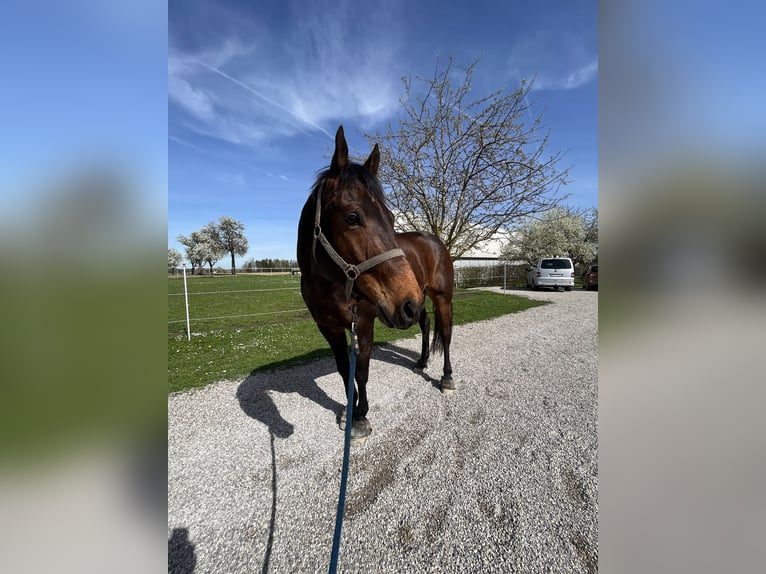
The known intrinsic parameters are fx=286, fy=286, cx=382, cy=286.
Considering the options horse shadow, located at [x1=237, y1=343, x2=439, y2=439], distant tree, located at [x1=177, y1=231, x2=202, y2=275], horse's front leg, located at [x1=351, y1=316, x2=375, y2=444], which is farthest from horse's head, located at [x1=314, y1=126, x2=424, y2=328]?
distant tree, located at [x1=177, y1=231, x2=202, y2=275]

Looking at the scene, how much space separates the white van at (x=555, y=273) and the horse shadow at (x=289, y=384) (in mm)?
16261

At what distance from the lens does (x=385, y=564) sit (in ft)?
5.53

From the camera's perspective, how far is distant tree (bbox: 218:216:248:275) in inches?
2640

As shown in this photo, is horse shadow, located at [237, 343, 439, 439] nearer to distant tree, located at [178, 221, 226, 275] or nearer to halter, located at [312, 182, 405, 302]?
halter, located at [312, 182, 405, 302]

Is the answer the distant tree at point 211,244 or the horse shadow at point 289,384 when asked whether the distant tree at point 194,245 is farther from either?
the horse shadow at point 289,384

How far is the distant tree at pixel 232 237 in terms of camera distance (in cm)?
6706

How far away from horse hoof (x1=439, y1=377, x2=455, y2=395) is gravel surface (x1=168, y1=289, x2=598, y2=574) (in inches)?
4.6

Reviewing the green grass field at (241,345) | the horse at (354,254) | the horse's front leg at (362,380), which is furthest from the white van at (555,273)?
the horse at (354,254)

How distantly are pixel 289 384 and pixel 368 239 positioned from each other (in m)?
3.24

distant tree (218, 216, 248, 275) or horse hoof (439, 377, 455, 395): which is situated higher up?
distant tree (218, 216, 248, 275)

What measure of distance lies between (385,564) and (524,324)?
8423mm

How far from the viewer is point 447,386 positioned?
13.5ft
